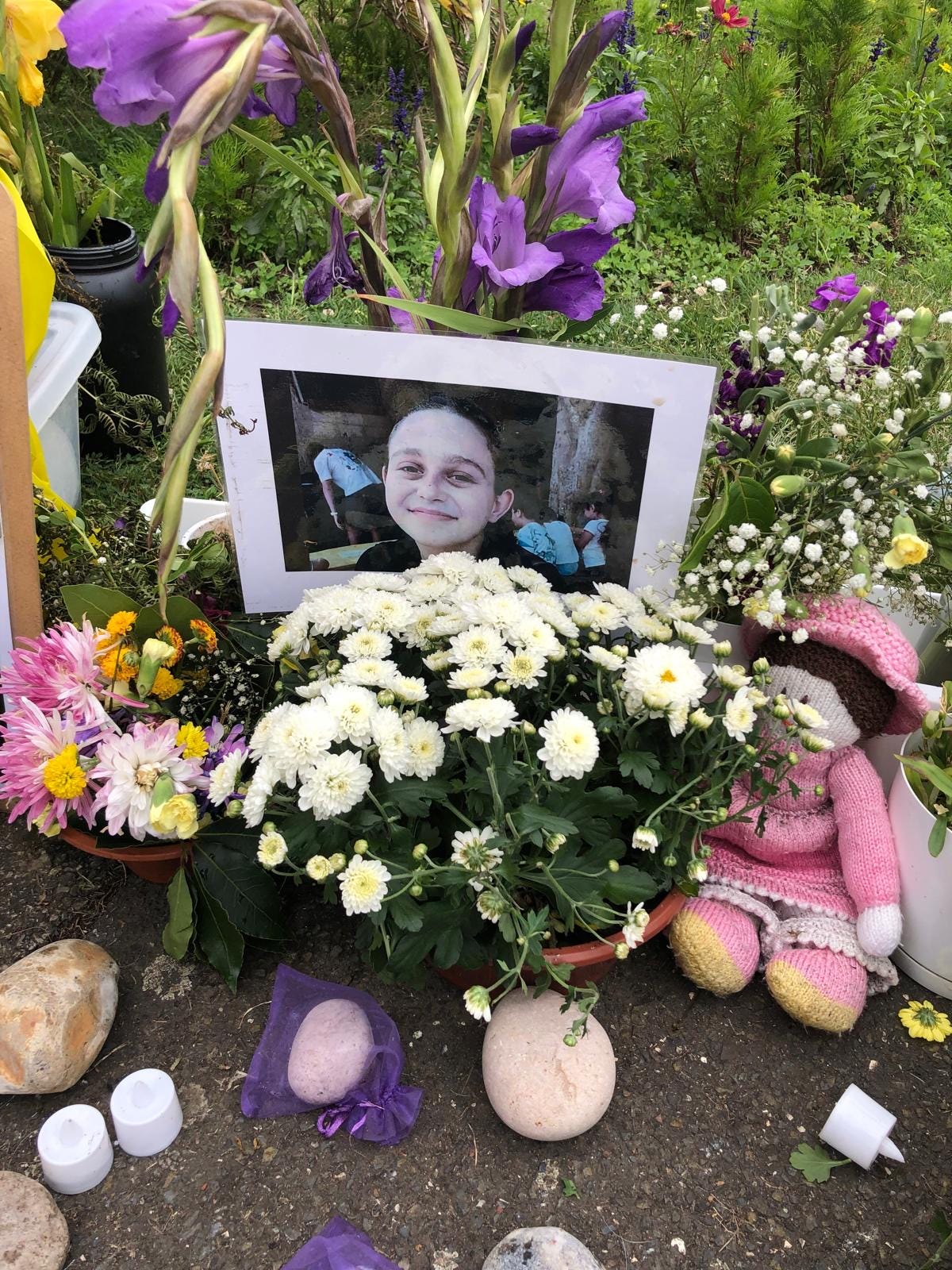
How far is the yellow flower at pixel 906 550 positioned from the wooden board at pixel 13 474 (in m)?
1.04

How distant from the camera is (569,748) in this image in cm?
99

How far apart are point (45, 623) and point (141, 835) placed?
488 millimetres

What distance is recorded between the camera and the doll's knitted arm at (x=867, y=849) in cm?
122

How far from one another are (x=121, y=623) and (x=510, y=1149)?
771mm

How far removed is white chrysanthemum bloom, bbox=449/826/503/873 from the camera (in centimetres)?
98

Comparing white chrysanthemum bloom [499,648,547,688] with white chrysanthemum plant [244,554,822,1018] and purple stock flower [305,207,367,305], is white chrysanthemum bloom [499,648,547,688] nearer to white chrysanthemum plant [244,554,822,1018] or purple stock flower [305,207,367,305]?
white chrysanthemum plant [244,554,822,1018]

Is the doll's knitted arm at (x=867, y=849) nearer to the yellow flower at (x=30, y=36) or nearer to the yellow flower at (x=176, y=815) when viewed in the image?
the yellow flower at (x=176, y=815)

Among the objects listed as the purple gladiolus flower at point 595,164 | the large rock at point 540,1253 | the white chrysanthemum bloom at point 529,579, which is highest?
the purple gladiolus flower at point 595,164

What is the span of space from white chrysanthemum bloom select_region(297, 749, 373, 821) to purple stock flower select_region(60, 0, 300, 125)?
598mm

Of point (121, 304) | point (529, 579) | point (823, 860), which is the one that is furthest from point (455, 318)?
point (121, 304)

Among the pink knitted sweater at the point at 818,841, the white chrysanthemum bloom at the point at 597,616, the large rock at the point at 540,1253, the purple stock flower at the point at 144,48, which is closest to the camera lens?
the purple stock flower at the point at 144,48

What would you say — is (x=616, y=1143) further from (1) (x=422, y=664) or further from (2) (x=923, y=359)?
(2) (x=923, y=359)

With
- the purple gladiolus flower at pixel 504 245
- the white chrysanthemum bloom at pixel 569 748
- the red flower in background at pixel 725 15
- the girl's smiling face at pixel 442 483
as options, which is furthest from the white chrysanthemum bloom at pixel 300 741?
the red flower in background at pixel 725 15

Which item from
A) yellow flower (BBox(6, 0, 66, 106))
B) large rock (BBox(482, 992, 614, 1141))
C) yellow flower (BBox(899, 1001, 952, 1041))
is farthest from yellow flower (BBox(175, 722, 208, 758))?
yellow flower (BBox(6, 0, 66, 106))
